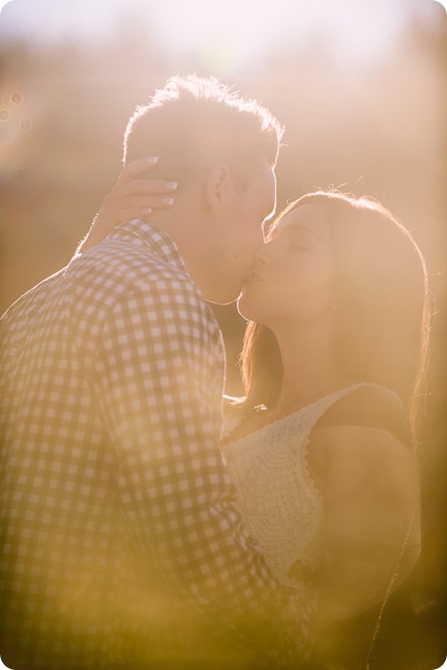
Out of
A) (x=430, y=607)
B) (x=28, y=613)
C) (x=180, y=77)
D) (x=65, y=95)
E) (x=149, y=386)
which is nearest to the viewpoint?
(x=149, y=386)

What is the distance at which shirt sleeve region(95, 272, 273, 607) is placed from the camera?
1.69 meters

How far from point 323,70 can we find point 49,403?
5.38 m

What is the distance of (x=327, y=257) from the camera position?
129 inches

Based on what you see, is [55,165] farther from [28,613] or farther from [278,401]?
[28,613]

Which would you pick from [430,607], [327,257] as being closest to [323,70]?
[327,257]

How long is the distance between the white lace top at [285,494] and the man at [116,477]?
0.82 meters

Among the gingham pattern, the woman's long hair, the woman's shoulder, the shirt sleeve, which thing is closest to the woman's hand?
the gingham pattern

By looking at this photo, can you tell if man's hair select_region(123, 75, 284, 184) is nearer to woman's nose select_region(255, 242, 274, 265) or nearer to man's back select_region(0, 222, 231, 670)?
man's back select_region(0, 222, 231, 670)

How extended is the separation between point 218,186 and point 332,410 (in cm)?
101

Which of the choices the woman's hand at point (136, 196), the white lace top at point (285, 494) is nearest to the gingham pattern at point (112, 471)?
the woman's hand at point (136, 196)

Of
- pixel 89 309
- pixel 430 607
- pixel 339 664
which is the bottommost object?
pixel 430 607

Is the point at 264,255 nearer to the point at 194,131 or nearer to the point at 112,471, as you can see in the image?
the point at 194,131

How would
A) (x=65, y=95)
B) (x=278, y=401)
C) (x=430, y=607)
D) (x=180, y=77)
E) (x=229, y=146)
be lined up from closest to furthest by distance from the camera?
(x=229, y=146) → (x=180, y=77) → (x=278, y=401) → (x=430, y=607) → (x=65, y=95)

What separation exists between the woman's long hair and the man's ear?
1036 mm
